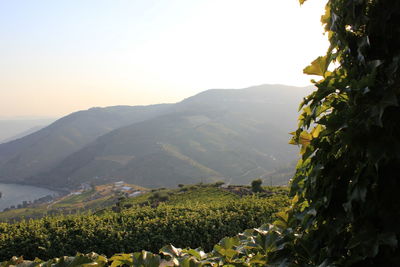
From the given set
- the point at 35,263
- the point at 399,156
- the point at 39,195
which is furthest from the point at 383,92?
the point at 39,195

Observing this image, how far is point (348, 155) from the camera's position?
1.82m

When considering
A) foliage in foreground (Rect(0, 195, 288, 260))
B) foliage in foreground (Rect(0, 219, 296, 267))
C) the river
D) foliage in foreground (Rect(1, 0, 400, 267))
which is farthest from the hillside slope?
foliage in foreground (Rect(1, 0, 400, 267))

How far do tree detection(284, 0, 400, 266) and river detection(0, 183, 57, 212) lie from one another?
14094 centimetres

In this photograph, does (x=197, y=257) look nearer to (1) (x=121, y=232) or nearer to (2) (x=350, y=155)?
Result: (2) (x=350, y=155)

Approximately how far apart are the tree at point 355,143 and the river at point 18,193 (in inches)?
5549

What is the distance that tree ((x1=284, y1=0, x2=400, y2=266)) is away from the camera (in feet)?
5.39

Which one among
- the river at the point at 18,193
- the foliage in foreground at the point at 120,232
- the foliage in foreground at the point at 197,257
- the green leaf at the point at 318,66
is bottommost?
the river at the point at 18,193

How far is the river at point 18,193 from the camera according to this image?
129375 millimetres

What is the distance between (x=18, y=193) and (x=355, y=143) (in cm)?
16983

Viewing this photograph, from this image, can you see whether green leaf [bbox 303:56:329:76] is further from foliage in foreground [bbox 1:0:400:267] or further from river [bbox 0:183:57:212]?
river [bbox 0:183:57:212]

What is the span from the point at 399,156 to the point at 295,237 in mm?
959

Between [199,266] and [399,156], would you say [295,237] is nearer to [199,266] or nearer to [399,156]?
[199,266]

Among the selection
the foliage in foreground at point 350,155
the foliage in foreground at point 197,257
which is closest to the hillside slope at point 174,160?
the foliage in foreground at point 197,257

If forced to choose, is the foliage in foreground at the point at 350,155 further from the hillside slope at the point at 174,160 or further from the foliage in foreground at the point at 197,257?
the hillside slope at the point at 174,160
